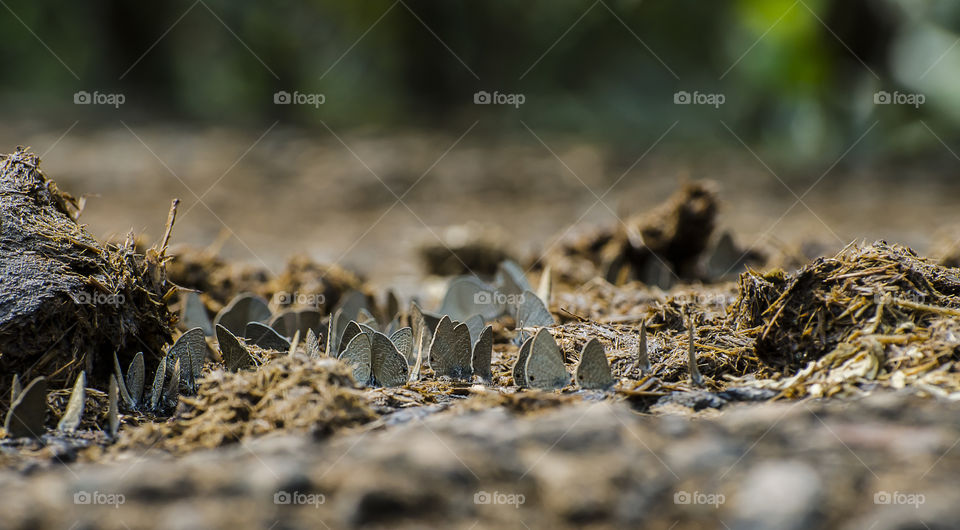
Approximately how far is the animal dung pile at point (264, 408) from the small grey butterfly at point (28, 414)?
0.68 feet

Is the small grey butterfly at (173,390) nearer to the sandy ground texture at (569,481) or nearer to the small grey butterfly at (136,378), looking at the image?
the small grey butterfly at (136,378)

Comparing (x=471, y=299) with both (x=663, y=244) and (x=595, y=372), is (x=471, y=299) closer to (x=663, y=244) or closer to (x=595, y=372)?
(x=595, y=372)

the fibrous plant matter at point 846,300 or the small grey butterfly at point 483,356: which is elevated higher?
the fibrous plant matter at point 846,300

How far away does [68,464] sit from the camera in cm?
171

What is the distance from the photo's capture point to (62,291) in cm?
204

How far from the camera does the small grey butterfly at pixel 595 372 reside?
1.99m

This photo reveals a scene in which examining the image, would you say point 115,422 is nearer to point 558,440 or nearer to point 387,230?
point 558,440

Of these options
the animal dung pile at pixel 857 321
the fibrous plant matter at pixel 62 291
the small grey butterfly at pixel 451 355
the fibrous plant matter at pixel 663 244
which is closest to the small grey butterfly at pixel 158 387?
the fibrous plant matter at pixel 62 291

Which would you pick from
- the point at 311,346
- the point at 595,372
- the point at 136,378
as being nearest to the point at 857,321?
the point at 595,372

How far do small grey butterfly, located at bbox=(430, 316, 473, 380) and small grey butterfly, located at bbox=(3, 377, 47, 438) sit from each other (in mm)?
940

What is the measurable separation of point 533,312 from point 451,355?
48 centimetres

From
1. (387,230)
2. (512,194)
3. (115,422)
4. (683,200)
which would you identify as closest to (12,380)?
(115,422)

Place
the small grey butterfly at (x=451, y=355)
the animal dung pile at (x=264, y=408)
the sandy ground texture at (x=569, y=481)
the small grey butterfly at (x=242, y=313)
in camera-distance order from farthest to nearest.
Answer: the small grey butterfly at (x=242, y=313) → the small grey butterfly at (x=451, y=355) → the animal dung pile at (x=264, y=408) → the sandy ground texture at (x=569, y=481)

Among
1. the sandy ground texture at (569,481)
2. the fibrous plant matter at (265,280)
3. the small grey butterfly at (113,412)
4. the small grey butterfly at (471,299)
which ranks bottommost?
the sandy ground texture at (569,481)
